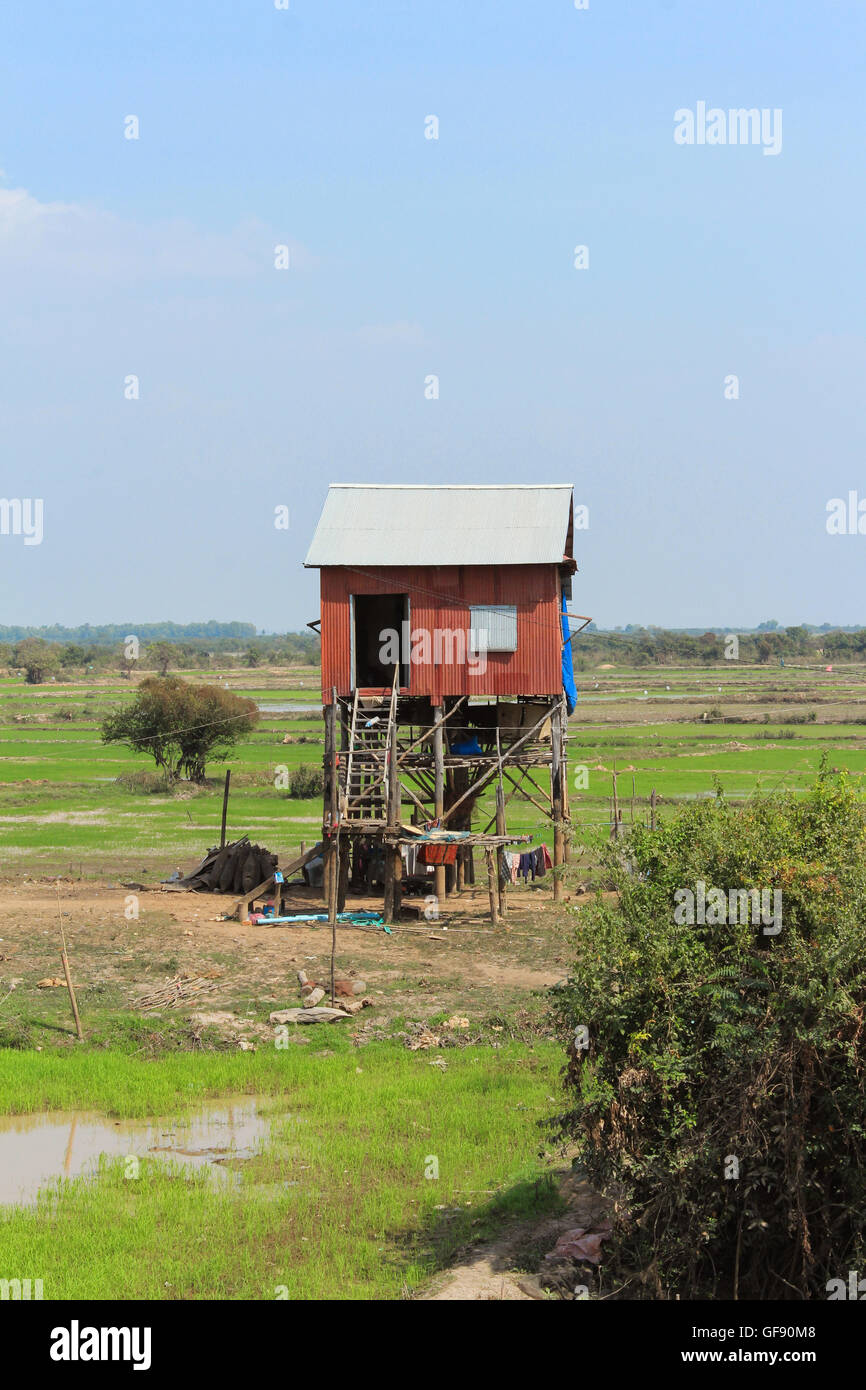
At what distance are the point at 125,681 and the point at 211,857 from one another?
116 metres

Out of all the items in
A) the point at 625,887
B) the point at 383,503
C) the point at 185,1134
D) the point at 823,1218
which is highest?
the point at 383,503

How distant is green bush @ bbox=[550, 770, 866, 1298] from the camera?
10641 mm

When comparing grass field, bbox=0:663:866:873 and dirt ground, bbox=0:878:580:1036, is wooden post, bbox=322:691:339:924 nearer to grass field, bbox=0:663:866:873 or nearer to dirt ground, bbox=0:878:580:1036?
dirt ground, bbox=0:878:580:1036

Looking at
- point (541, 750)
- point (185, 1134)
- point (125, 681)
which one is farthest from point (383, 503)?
point (125, 681)

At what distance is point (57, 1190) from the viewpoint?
590 inches

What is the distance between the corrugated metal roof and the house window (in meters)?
1.18

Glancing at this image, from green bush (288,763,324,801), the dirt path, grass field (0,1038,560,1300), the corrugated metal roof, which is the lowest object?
grass field (0,1038,560,1300)

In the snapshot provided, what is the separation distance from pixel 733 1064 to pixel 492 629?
1962 cm

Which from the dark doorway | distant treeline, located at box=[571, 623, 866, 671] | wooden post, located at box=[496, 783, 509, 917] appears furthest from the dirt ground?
distant treeline, located at box=[571, 623, 866, 671]

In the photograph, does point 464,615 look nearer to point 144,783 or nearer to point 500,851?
point 500,851

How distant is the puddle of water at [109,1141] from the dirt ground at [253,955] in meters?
3.74

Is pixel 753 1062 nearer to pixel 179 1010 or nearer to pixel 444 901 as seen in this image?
pixel 179 1010

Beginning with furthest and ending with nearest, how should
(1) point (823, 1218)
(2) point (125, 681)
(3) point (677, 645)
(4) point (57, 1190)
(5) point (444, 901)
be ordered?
(3) point (677, 645) → (2) point (125, 681) → (5) point (444, 901) → (4) point (57, 1190) → (1) point (823, 1218)

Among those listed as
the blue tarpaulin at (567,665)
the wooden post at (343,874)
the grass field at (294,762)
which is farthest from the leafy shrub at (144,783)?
the blue tarpaulin at (567,665)
